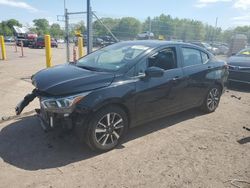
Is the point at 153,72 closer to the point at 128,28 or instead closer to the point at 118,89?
the point at 118,89

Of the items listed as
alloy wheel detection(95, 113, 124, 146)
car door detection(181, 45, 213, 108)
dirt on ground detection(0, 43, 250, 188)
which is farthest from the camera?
car door detection(181, 45, 213, 108)

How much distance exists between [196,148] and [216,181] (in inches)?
36.6

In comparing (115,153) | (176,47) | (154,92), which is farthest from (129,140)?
(176,47)

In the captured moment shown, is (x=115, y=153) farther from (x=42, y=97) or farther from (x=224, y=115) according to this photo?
(x=224, y=115)

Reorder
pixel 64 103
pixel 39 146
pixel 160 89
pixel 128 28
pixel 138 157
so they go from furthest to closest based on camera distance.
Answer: pixel 128 28, pixel 160 89, pixel 39 146, pixel 138 157, pixel 64 103

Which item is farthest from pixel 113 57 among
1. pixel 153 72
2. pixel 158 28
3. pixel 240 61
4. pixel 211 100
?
pixel 158 28

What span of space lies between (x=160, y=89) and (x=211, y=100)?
2.03m

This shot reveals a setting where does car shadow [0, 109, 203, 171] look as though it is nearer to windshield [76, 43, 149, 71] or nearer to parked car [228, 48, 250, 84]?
windshield [76, 43, 149, 71]

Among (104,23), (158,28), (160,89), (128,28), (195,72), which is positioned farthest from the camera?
(158,28)

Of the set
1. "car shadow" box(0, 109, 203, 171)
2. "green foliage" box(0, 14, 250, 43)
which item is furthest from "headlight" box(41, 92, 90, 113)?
"green foliage" box(0, 14, 250, 43)

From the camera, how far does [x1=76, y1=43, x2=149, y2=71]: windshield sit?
4.29 meters

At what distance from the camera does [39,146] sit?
159 inches

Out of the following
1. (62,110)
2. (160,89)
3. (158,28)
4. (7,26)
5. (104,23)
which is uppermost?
(7,26)

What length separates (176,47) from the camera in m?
4.89
